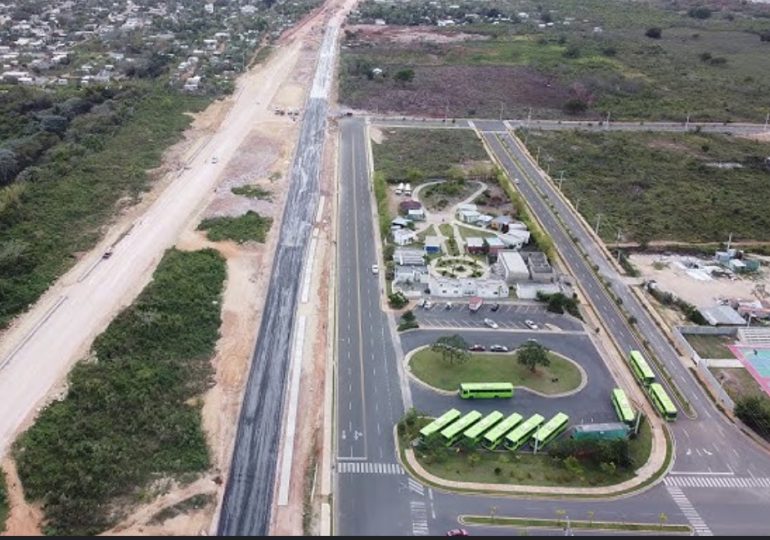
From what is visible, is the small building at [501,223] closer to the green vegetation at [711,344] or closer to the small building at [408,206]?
the small building at [408,206]

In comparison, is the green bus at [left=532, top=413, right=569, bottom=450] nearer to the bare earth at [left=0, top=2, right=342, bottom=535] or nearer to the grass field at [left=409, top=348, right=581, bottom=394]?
the grass field at [left=409, top=348, right=581, bottom=394]

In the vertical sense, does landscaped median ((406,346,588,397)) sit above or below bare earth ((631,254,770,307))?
above

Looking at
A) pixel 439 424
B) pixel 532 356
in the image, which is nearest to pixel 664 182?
pixel 532 356

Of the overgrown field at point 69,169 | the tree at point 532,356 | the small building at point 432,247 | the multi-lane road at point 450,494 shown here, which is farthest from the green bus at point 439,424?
the overgrown field at point 69,169

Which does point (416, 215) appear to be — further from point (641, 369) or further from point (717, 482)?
point (717, 482)

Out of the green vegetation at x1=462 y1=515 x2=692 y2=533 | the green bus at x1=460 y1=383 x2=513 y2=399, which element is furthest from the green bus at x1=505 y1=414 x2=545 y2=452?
the green vegetation at x1=462 y1=515 x2=692 y2=533

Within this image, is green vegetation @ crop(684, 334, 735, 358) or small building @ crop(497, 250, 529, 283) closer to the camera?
green vegetation @ crop(684, 334, 735, 358)
